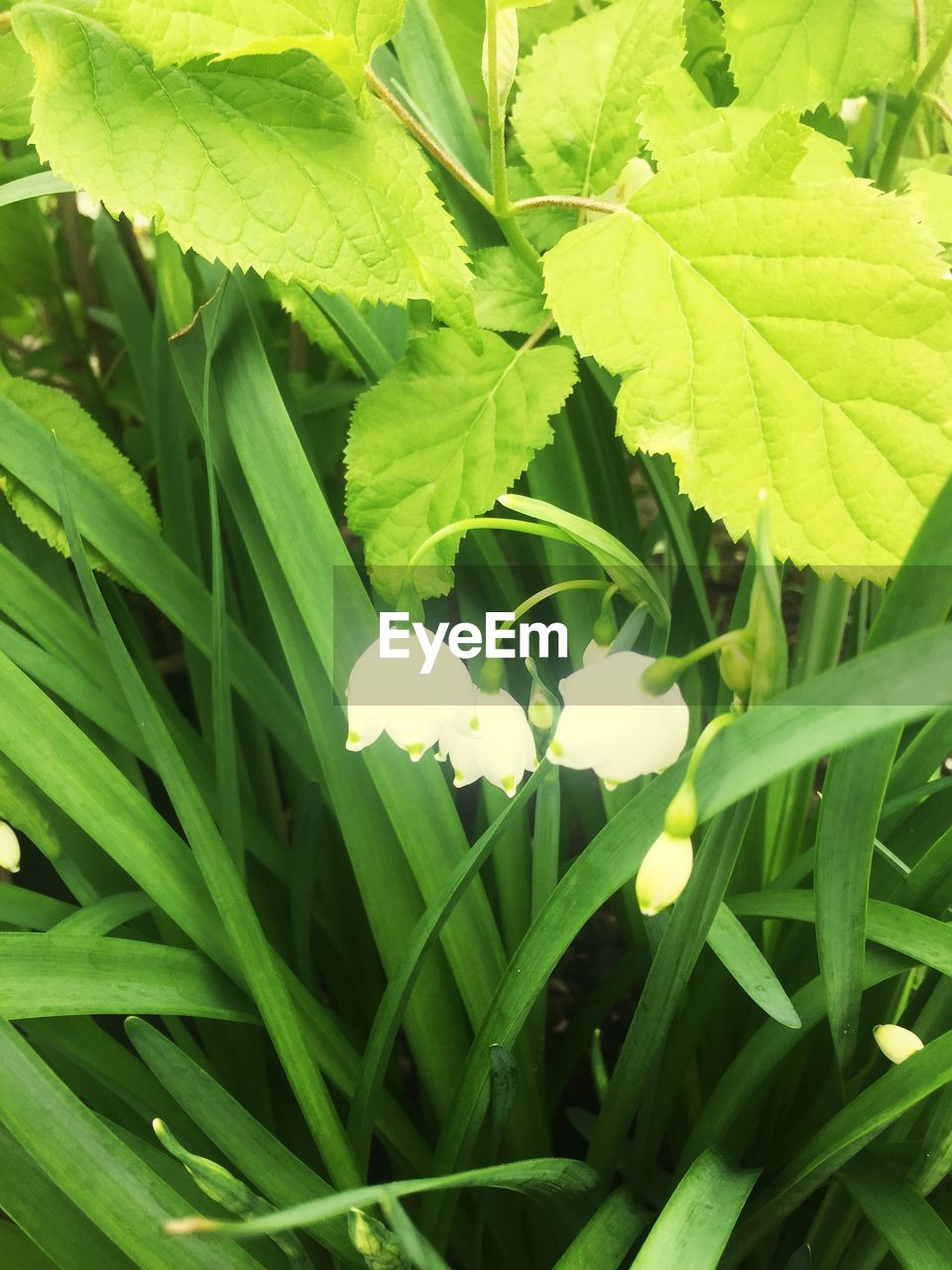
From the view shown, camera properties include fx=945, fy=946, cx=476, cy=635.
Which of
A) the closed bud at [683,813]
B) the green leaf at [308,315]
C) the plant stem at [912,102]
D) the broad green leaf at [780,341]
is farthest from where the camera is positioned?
the green leaf at [308,315]

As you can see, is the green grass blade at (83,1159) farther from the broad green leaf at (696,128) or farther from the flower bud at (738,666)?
the broad green leaf at (696,128)

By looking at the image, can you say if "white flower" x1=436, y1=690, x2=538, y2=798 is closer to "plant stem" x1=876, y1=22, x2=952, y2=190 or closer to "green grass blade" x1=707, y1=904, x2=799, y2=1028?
"green grass blade" x1=707, y1=904, x2=799, y2=1028

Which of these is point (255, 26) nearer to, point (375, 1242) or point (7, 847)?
point (7, 847)

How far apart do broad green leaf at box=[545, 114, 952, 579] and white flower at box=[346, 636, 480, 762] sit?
163 mm

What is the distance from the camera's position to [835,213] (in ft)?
1.64

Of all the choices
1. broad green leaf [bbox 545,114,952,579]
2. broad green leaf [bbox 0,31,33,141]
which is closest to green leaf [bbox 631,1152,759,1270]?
broad green leaf [bbox 545,114,952,579]

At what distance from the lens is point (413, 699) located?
0.49 meters

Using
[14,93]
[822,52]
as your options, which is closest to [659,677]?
[822,52]

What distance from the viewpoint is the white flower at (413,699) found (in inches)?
19.3

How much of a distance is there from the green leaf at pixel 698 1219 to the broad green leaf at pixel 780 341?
34 cm

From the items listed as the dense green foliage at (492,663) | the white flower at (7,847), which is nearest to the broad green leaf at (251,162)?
the dense green foliage at (492,663)

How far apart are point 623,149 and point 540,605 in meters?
0.35

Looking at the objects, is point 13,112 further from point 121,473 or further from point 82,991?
point 82,991

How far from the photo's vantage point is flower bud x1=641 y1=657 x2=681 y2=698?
0.41 m
